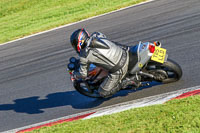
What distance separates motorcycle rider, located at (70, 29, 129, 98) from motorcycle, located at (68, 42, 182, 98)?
0.58 ft

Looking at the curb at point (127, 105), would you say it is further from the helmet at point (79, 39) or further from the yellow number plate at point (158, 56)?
the helmet at point (79, 39)

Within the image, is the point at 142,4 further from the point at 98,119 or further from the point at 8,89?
the point at 98,119

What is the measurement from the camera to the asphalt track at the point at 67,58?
7.39 metres

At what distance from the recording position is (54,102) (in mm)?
7969

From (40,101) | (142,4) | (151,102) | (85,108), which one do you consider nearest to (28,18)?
(142,4)

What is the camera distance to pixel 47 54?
1142cm

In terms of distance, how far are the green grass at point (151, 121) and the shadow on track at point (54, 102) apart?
158cm

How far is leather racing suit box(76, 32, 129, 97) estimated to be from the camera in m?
6.35

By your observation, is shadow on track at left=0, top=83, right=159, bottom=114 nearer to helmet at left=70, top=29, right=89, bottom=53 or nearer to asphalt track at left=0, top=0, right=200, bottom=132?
asphalt track at left=0, top=0, right=200, bottom=132

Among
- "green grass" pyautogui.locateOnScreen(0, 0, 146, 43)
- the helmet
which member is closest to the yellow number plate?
the helmet

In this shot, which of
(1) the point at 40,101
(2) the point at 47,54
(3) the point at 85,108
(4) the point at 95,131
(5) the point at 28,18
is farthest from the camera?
(5) the point at 28,18

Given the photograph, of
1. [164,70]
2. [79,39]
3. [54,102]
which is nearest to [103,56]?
[79,39]

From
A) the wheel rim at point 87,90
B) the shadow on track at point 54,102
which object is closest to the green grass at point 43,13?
the shadow on track at point 54,102

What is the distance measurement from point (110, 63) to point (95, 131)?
1.84 metres
